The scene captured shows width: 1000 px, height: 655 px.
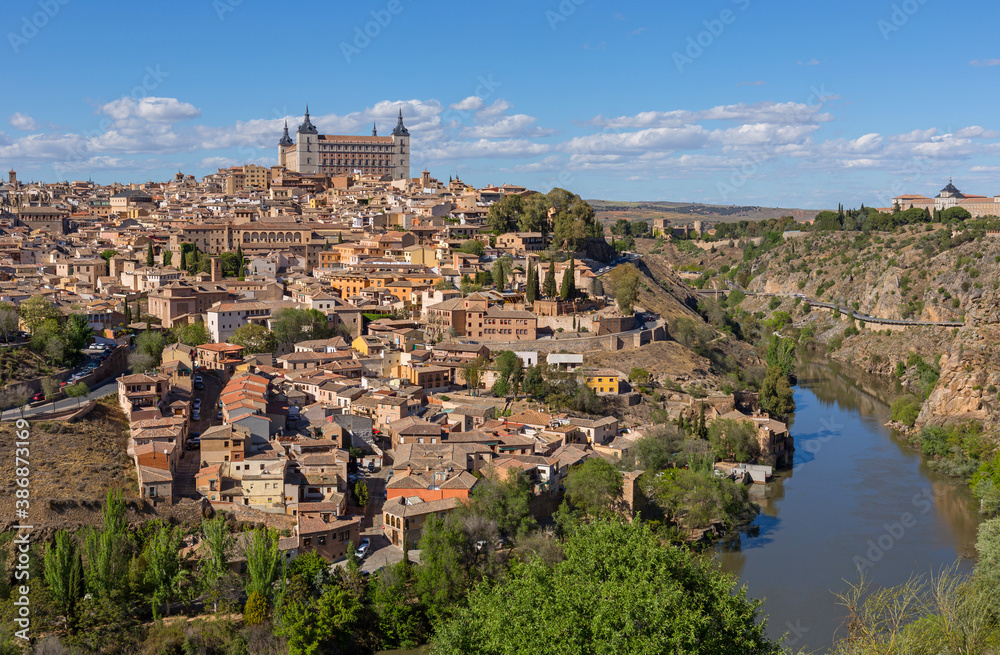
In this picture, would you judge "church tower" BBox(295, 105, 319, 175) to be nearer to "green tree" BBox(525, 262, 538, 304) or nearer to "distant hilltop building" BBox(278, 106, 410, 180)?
"distant hilltop building" BBox(278, 106, 410, 180)

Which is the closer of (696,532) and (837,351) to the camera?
(696,532)

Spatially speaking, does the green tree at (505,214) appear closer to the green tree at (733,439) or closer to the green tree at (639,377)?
the green tree at (639,377)

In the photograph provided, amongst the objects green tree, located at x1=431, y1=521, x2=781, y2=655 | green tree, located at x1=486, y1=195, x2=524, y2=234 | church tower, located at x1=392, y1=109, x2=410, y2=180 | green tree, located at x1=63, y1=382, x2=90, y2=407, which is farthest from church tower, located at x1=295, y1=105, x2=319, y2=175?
green tree, located at x1=431, y1=521, x2=781, y2=655

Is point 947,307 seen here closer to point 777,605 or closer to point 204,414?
point 777,605

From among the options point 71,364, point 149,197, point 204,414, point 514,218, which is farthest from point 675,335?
point 149,197

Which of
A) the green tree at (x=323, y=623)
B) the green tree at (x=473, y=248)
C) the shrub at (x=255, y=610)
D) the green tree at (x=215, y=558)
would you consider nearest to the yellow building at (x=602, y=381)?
the green tree at (x=473, y=248)

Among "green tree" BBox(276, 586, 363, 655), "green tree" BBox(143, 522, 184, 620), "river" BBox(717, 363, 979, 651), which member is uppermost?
"green tree" BBox(143, 522, 184, 620)
